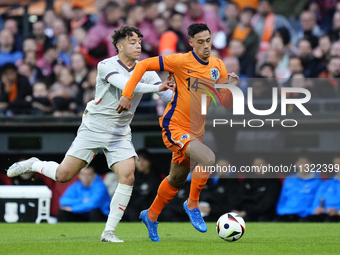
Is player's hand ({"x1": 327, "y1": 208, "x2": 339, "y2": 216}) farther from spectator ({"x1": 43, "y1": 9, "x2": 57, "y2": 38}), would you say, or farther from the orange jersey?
spectator ({"x1": 43, "y1": 9, "x2": 57, "y2": 38})

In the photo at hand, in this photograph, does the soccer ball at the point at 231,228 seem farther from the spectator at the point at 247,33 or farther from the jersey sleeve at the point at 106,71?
the spectator at the point at 247,33

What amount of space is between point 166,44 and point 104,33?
1.39 meters

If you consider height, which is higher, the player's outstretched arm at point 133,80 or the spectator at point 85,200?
the player's outstretched arm at point 133,80

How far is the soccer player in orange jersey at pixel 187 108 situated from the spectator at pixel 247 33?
5165 millimetres

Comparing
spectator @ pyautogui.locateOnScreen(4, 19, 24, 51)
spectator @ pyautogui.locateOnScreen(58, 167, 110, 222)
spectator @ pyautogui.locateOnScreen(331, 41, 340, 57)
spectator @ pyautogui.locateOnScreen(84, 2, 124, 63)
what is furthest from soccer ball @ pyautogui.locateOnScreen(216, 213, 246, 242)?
spectator @ pyautogui.locateOnScreen(4, 19, 24, 51)

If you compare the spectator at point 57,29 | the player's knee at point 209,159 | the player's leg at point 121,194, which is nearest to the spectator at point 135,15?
the spectator at point 57,29

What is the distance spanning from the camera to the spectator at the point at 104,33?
11.0 m

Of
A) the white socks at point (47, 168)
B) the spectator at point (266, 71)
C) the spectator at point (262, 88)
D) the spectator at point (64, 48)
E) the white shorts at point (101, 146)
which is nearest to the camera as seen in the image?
the white shorts at point (101, 146)

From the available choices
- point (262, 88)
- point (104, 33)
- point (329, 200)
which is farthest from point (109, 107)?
point (104, 33)

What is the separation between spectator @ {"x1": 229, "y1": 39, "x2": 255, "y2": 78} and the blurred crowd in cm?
2

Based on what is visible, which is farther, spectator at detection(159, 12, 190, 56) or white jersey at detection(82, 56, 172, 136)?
spectator at detection(159, 12, 190, 56)

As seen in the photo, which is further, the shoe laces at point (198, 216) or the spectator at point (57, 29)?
the spectator at point (57, 29)

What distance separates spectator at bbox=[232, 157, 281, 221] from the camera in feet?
31.8

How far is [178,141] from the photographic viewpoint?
5.92 metres
